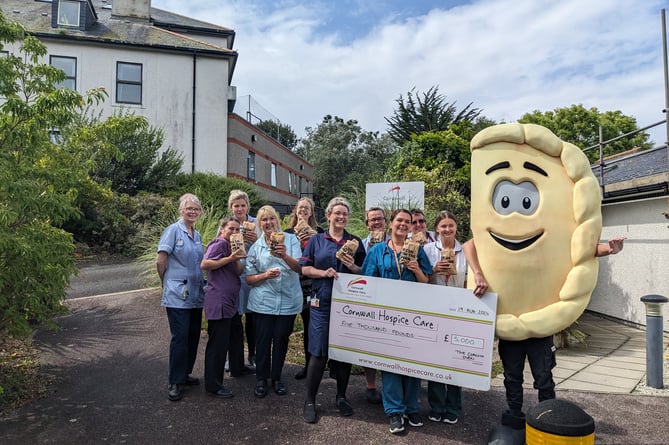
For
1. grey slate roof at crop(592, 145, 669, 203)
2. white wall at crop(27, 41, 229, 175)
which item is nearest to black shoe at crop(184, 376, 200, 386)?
grey slate roof at crop(592, 145, 669, 203)

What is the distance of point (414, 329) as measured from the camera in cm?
385

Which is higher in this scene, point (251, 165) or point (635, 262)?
point (251, 165)

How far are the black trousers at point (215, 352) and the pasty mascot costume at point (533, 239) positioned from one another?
249 cm

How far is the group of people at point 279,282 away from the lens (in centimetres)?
395

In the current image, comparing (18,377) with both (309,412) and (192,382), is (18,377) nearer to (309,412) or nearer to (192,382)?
(192,382)

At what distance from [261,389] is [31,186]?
8.81 feet

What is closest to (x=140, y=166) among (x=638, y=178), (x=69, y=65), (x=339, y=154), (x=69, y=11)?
(x=69, y=65)

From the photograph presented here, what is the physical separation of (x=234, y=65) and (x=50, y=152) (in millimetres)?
20377

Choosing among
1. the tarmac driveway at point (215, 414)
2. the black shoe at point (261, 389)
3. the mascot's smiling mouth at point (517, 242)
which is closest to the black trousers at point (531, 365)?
the tarmac driveway at point (215, 414)

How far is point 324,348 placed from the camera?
13.2ft

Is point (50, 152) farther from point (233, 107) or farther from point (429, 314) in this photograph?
point (233, 107)

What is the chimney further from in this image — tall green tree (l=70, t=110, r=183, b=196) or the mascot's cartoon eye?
the mascot's cartoon eye

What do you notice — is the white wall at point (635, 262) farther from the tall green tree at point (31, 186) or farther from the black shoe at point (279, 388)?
the tall green tree at point (31, 186)

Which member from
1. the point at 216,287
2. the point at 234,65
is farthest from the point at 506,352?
the point at 234,65
